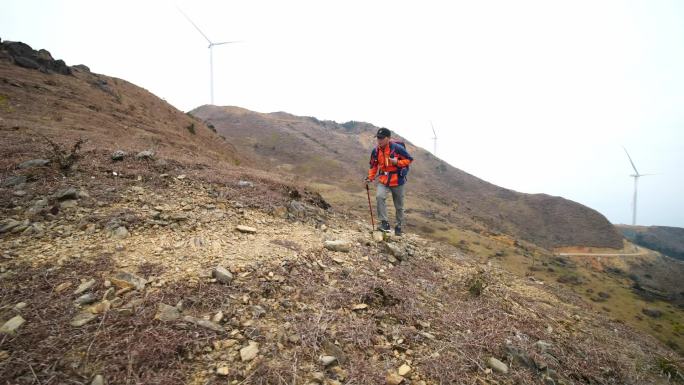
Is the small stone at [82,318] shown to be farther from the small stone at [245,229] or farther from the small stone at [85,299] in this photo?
the small stone at [245,229]

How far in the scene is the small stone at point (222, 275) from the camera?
4230 mm

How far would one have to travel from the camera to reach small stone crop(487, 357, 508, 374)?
12.4 feet

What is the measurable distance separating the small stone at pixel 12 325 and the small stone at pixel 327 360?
299 cm

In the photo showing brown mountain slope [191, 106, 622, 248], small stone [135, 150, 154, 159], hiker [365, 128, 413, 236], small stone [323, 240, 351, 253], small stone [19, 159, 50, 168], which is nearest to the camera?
small stone [323, 240, 351, 253]

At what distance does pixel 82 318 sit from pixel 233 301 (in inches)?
59.6

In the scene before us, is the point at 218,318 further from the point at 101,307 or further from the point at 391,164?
the point at 391,164

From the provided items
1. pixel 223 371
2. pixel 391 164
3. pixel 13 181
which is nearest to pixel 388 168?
pixel 391 164

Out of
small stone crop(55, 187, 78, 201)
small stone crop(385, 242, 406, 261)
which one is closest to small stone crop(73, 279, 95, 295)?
small stone crop(55, 187, 78, 201)

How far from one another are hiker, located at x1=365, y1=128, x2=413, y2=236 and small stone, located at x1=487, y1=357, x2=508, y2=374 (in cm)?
465

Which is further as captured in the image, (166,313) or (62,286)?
(62,286)

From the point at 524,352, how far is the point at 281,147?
2111 inches

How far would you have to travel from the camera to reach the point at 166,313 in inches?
137

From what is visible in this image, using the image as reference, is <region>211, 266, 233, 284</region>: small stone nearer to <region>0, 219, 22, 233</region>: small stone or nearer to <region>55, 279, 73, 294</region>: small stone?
<region>55, 279, 73, 294</region>: small stone

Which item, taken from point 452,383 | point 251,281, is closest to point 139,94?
point 251,281
